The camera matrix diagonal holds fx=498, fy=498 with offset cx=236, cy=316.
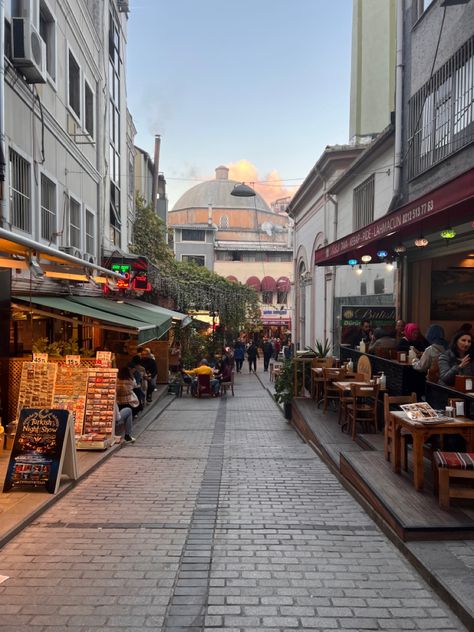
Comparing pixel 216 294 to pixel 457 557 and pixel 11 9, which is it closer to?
pixel 11 9

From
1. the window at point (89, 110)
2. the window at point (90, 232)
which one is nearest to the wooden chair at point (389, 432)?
the window at point (90, 232)

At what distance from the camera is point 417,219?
6926 mm

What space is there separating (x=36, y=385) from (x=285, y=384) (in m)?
6.33

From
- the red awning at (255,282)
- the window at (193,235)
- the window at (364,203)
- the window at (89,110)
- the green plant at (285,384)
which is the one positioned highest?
the window at (193,235)

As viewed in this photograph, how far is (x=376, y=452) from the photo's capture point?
6.66 meters

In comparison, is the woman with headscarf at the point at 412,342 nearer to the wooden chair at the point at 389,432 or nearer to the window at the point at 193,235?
the wooden chair at the point at 389,432

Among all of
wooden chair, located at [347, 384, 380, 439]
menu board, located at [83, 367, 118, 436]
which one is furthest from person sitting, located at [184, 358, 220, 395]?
wooden chair, located at [347, 384, 380, 439]

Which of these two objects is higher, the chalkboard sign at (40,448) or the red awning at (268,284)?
the red awning at (268,284)

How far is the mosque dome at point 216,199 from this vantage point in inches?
2461

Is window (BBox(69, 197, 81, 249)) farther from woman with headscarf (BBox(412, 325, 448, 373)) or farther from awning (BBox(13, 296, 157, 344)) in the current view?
woman with headscarf (BBox(412, 325, 448, 373))

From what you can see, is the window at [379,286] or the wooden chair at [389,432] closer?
the wooden chair at [389,432]

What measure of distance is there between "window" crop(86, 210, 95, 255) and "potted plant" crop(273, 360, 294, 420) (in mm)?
6428

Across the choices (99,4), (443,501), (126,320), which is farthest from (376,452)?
(99,4)

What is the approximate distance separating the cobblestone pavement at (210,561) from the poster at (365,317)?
6.58m
